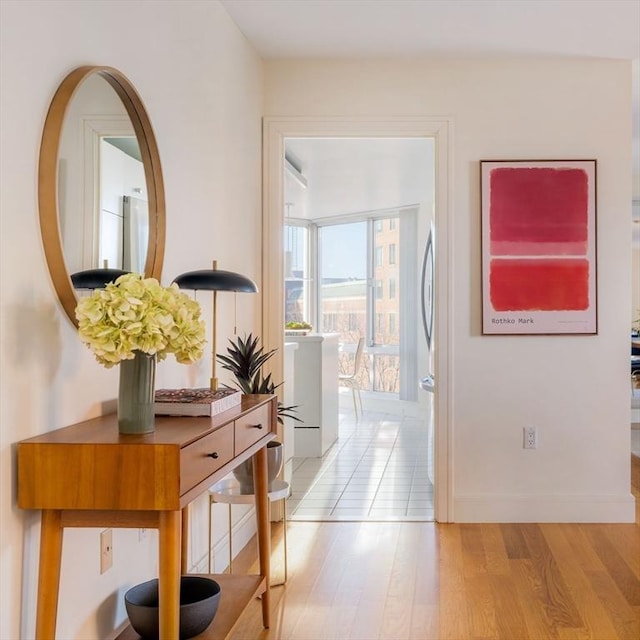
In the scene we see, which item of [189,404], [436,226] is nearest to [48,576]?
[189,404]

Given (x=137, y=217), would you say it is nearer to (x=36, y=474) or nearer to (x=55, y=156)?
(x=55, y=156)

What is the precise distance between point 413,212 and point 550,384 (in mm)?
4393

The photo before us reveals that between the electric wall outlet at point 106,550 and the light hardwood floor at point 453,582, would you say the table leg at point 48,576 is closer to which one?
the electric wall outlet at point 106,550

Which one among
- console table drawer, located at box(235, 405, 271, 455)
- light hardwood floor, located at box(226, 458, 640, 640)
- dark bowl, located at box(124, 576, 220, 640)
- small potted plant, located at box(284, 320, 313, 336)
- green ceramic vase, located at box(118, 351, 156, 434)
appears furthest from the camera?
small potted plant, located at box(284, 320, 313, 336)

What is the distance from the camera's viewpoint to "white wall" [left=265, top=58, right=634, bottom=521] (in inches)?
Result: 144

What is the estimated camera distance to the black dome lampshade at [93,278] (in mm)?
1738

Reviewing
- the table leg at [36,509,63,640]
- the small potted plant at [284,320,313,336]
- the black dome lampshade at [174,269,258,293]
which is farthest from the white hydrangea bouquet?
the small potted plant at [284,320,313,336]

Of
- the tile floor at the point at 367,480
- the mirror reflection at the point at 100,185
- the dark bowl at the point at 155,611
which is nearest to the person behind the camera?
the mirror reflection at the point at 100,185

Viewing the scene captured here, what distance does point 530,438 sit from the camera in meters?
3.68

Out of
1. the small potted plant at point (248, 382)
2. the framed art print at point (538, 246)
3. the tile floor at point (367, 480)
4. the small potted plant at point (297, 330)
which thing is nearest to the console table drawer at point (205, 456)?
the small potted plant at point (248, 382)

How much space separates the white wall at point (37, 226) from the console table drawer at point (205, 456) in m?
0.37

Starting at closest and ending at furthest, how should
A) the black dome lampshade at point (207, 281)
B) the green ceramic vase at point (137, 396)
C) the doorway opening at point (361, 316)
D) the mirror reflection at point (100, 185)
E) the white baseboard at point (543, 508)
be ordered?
the green ceramic vase at point (137, 396) → the mirror reflection at point (100, 185) → the black dome lampshade at point (207, 281) → the white baseboard at point (543, 508) → the doorway opening at point (361, 316)

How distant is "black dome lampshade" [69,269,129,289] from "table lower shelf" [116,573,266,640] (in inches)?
39.5

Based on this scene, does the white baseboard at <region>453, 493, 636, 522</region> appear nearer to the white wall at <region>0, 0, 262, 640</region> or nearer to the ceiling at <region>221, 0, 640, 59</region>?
the white wall at <region>0, 0, 262, 640</region>
